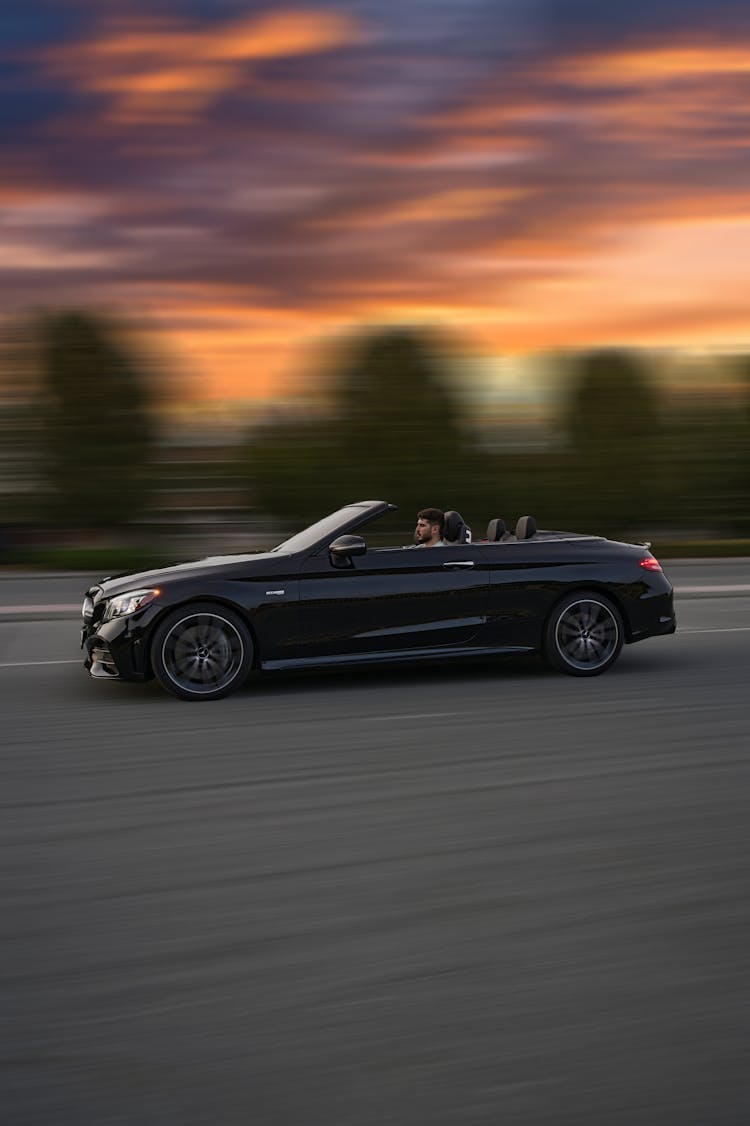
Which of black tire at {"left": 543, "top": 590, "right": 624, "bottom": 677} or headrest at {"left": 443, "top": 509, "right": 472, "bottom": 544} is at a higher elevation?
headrest at {"left": 443, "top": 509, "right": 472, "bottom": 544}

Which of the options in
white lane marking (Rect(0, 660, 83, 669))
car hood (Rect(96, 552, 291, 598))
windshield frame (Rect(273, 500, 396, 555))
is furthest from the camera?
white lane marking (Rect(0, 660, 83, 669))

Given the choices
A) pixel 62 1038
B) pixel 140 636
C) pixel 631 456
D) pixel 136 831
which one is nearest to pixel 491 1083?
pixel 62 1038

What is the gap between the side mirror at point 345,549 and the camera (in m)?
9.59

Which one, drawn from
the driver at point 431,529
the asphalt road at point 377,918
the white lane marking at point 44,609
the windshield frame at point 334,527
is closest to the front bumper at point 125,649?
the asphalt road at point 377,918

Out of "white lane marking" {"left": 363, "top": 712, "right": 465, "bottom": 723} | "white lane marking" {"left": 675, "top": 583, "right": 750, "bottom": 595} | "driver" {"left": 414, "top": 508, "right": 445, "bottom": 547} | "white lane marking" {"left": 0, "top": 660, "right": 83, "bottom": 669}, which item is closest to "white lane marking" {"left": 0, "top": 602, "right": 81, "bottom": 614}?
"white lane marking" {"left": 0, "top": 660, "right": 83, "bottom": 669}

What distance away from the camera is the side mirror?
959cm

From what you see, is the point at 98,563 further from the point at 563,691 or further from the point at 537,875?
the point at 537,875

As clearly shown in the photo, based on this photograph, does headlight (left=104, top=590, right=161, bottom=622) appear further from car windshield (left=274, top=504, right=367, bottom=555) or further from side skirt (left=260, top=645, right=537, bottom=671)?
car windshield (left=274, top=504, right=367, bottom=555)

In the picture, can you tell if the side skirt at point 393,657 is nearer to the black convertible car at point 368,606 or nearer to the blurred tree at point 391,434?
the black convertible car at point 368,606

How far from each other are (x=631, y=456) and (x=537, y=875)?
91.7ft

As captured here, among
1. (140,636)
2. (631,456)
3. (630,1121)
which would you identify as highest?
(631,456)

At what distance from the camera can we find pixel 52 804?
6289 mm

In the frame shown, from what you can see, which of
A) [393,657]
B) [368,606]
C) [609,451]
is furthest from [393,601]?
[609,451]

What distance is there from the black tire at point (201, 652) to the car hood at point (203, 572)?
0.74 feet
